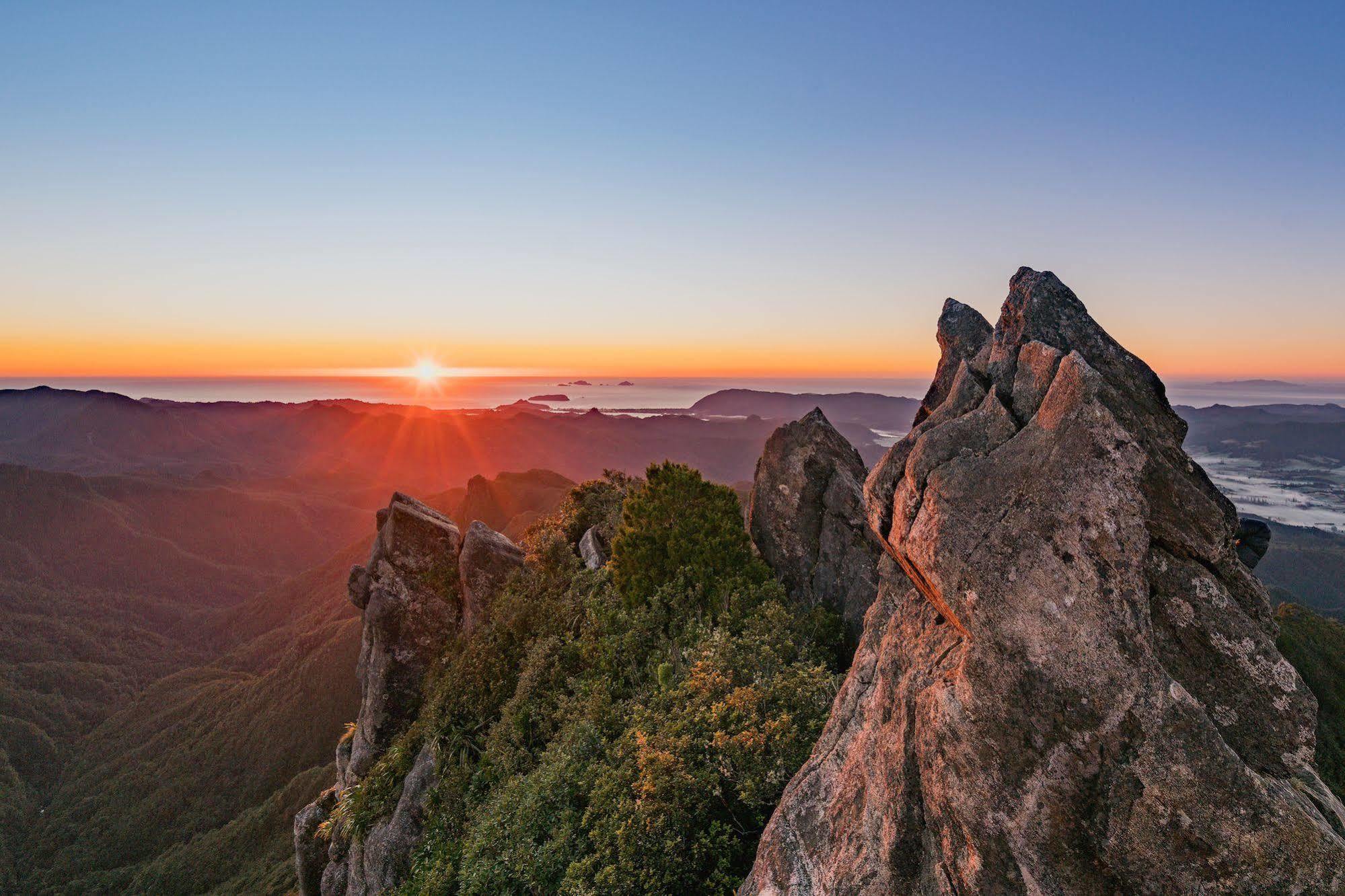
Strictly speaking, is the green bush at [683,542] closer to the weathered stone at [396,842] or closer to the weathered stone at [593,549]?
the weathered stone at [593,549]

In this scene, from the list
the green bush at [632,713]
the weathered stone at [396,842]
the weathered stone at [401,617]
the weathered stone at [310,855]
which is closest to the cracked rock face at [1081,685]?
the green bush at [632,713]

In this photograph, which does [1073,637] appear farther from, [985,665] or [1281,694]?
[1281,694]

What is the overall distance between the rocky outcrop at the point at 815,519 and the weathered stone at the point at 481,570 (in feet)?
42.3

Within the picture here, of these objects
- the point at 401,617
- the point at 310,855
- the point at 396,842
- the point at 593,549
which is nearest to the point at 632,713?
the point at 396,842

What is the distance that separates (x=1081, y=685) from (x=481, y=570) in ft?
88.1

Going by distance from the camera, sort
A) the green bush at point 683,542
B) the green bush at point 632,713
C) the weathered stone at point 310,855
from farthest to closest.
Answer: the weathered stone at point 310,855 < the green bush at point 683,542 < the green bush at point 632,713

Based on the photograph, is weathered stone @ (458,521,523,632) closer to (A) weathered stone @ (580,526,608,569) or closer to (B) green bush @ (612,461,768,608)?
(A) weathered stone @ (580,526,608,569)

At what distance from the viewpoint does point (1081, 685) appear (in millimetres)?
6410

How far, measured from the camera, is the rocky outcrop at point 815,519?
2106cm

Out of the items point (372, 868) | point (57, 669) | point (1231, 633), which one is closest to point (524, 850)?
point (372, 868)

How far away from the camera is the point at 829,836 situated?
9102 mm

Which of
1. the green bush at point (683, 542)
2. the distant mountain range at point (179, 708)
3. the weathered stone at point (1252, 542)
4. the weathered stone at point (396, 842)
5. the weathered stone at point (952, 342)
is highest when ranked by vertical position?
the weathered stone at point (952, 342)

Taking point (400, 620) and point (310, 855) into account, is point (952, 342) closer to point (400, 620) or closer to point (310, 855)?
point (400, 620)

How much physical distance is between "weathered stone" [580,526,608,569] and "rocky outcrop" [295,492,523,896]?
135 inches
